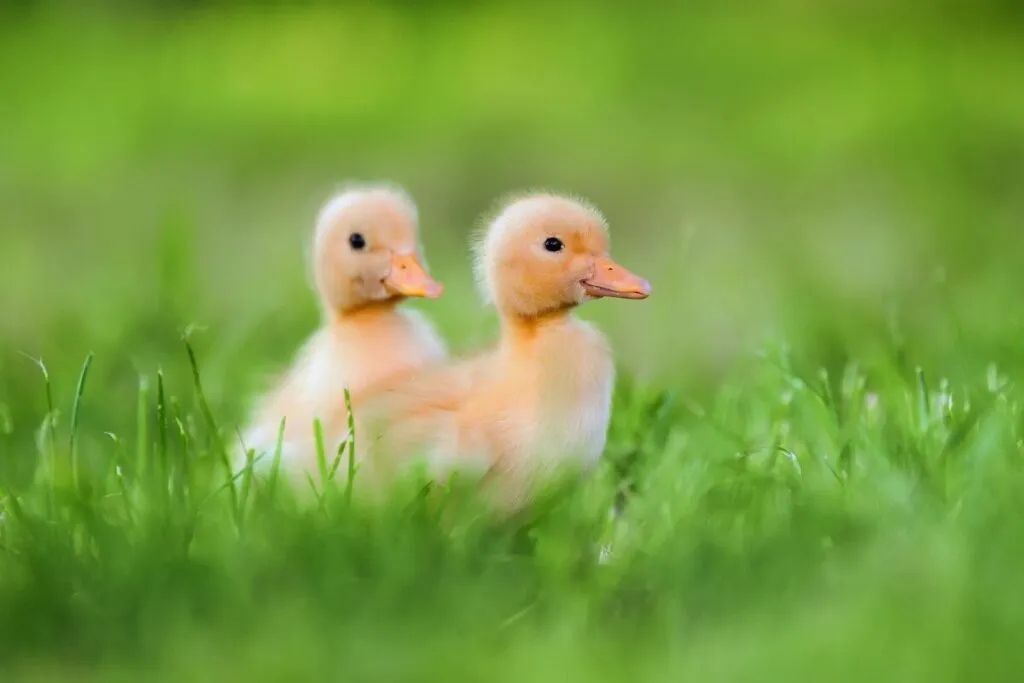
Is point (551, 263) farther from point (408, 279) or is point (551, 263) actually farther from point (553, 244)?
point (408, 279)

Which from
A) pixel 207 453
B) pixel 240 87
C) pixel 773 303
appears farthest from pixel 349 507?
pixel 240 87

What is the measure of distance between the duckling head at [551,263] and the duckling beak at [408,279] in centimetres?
13

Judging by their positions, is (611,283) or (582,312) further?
(582,312)

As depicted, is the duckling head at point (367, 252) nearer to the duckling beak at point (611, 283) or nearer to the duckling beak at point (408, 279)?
the duckling beak at point (408, 279)

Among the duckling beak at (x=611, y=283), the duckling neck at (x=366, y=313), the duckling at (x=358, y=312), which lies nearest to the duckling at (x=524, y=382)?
the duckling beak at (x=611, y=283)

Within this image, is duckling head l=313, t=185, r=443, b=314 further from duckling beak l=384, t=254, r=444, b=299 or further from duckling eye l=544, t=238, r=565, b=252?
duckling eye l=544, t=238, r=565, b=252

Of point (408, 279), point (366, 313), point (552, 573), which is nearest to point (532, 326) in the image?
point (408, 279)

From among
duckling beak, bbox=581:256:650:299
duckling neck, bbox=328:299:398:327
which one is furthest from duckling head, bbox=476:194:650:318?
duckling neck, bbox=328:299:398:327

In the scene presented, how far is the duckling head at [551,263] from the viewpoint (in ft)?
7.34

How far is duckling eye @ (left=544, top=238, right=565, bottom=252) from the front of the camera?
226cm

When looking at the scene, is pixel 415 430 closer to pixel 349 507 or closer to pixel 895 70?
pixel 349 507

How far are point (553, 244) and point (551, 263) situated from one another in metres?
0.04

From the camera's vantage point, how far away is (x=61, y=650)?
1.69m

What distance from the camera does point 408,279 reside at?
7.95 feet
